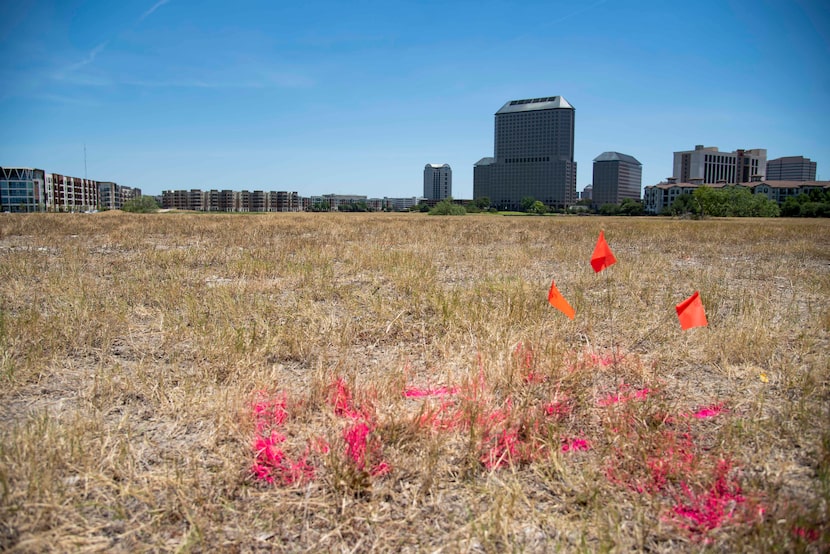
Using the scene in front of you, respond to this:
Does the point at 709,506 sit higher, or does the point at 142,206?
the point at 142,206

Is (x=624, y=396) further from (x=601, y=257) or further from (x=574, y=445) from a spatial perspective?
(x=601, y=257)

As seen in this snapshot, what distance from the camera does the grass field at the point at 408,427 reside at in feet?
7.02

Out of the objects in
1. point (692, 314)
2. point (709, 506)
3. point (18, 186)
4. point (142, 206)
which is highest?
point (18, 186)

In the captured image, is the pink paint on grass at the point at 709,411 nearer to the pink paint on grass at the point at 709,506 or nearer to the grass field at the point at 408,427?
the grass field at the point at 408,427

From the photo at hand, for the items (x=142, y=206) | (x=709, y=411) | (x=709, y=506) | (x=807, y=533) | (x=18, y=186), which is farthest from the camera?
(x=18, y=186)

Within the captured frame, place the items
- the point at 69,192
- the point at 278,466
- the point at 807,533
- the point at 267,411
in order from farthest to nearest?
the point at 69,192 → the point at 267,411 → the point at 278,466 → the point at 807,533

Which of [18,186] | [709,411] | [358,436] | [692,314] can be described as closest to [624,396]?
[709,411]

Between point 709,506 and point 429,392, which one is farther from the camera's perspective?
point 429,392

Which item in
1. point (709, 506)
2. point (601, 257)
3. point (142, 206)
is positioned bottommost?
point (709, 506)

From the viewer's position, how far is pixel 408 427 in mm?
2908

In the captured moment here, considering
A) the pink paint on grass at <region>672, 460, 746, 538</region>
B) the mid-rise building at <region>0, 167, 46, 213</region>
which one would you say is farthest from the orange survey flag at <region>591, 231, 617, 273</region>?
the mid-rise building at <region>0, 167, 46, 213</region>

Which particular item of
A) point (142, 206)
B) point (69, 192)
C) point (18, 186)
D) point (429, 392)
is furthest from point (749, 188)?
point (69, 192)

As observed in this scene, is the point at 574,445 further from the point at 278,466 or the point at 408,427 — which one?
the point at 278,466

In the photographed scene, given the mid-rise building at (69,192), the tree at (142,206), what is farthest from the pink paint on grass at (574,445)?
the mid-rise building at (69,192)
